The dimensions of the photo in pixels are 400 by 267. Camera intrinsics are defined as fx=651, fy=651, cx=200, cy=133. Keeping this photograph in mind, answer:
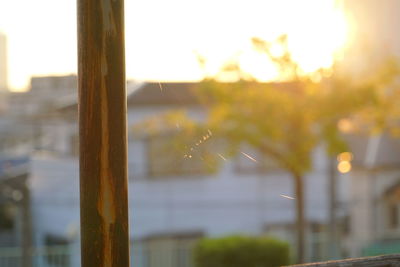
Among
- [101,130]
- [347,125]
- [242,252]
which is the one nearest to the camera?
[101,130]

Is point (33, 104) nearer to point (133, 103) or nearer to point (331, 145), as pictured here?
point (133, 103)

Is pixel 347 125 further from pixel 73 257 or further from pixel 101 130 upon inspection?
pixel 101 130

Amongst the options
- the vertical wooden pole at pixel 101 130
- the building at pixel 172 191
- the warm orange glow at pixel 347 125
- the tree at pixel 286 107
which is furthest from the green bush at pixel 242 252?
the vertical wooden pole at pixel 101 130

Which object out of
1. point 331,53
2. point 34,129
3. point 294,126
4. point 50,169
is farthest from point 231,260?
point 34,129

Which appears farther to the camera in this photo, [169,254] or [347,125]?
[347,125]

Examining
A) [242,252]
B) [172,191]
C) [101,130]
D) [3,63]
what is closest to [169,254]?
[172,191]

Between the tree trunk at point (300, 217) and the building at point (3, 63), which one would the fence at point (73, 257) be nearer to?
the tree trunk at point (300, 217)
